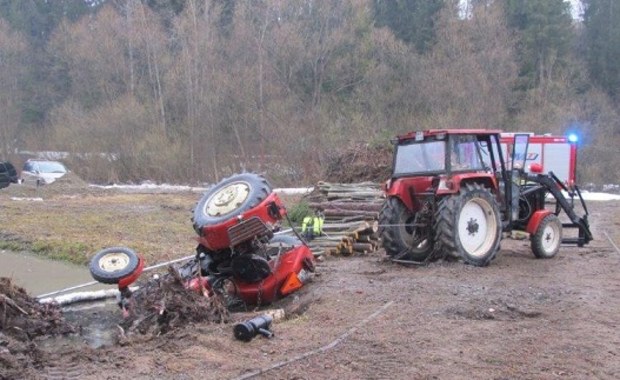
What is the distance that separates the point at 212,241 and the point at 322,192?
8.13 metres

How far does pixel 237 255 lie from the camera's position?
331 inches

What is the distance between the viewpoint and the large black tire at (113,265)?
764 cm

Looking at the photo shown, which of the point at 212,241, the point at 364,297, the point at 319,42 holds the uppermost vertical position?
the point at 319,42

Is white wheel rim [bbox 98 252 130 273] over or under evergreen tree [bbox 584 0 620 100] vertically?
under

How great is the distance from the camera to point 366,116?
4119 cm

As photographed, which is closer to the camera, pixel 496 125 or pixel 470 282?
pixel 470 282

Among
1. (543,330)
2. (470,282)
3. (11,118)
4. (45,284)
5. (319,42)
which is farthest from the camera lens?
(11,118)

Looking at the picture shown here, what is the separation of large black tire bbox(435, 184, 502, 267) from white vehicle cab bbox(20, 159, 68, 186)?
25.1m

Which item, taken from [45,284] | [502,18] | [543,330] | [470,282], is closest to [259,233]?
[470,282]

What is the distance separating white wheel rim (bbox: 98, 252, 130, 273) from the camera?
7763 millimetres

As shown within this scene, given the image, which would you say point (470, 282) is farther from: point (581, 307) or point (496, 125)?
point (496, 125)

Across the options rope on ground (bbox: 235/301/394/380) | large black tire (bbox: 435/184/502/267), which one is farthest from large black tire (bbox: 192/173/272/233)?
large black tire (bbox: 435/184/502/267)

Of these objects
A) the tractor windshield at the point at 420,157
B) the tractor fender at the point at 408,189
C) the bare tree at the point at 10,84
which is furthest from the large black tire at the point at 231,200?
the bare tree at the point at 10,84

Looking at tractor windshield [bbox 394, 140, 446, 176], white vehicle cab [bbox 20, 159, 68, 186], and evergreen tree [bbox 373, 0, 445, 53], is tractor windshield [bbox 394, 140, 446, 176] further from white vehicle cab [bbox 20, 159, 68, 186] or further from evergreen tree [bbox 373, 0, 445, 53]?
evergreen tree [bbox 373, 0, 445, 53]
